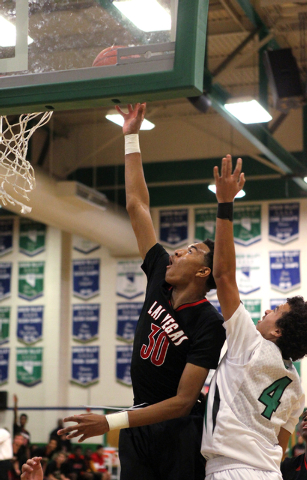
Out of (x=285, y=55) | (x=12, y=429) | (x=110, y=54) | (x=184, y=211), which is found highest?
(x=285, y=55)

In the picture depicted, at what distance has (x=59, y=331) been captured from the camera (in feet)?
47.1

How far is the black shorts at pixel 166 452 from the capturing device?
122 inches

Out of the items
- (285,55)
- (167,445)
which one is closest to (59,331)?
(285,55)

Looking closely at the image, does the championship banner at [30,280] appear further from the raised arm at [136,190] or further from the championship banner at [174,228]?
the raised arm at [136,190]

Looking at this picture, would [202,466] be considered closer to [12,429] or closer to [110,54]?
[110,54]

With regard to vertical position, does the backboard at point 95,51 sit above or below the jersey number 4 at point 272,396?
above

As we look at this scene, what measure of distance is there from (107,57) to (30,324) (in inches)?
480

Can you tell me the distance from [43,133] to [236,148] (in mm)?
4318

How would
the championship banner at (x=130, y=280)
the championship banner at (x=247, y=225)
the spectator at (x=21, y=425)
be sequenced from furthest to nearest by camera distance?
the championship banner at (x=130, y=280) → the championship banner at (x=247, y=225) → the spectator at (x=21, y=425)

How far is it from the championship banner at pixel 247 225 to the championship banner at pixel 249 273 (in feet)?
1.04

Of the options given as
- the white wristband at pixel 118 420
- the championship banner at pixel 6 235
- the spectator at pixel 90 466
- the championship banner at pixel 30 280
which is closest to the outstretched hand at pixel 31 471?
the white wristband at pixel 118 420

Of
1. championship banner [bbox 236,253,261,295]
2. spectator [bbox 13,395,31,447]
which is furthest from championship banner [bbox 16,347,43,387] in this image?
championship banner [bbox 236,253,261,295]

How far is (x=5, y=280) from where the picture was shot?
588 inches

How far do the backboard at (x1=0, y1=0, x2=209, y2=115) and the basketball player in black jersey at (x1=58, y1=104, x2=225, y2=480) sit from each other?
0.92 m
